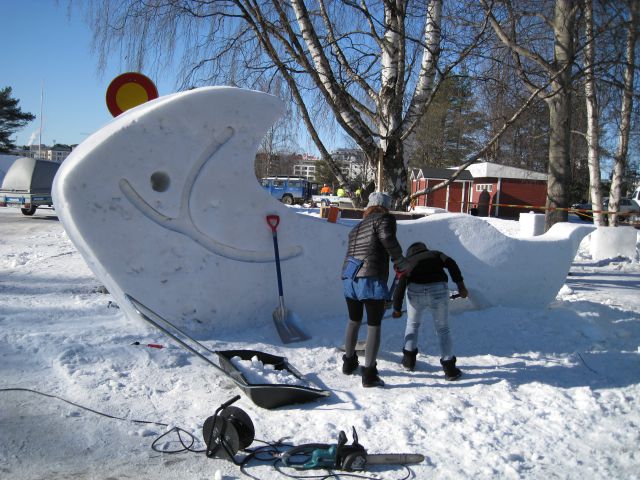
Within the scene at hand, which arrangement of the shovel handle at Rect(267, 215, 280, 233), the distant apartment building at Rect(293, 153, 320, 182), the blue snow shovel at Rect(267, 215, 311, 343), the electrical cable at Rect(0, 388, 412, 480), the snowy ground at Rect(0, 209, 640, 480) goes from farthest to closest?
the distant apartment building at Rect(293, 153, 320, 182), the shovel handle at Rect(267, 215, 280, 233), the blue snow shovel at Rect(267, 215, 311, 343), the snowy ground at Rect(0, 209, 640, 480), the electrical cable at Rect(0, 388, 412, 480)

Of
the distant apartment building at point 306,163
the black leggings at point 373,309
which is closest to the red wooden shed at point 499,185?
the distant apartment building at point 306,163

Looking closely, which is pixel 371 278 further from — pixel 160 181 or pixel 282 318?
pixel 160 181

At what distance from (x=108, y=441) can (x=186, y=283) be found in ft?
6.03

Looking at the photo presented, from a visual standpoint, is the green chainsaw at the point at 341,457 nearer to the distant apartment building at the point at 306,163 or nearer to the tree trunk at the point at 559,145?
the tree trunk at the point at 559,145

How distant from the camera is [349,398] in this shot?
3.93m

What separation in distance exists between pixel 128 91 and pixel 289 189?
32.6m

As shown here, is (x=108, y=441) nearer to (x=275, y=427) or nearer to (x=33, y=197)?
(x=275, y=427)

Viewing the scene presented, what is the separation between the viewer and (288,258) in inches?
211

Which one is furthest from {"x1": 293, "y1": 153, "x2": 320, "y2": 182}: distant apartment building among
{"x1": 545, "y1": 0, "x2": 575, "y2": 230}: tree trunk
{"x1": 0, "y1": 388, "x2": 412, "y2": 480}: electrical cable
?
{"x1": 0, "y1": 388, "x2": 412, "y2": 480}: electrical cable

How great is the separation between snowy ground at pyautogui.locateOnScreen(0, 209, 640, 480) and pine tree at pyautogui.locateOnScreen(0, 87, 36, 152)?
44.5 meters

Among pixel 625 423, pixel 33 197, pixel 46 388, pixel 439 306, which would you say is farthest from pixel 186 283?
pixel 33 197

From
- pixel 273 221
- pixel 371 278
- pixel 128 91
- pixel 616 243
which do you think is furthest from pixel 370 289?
pixel 616 243

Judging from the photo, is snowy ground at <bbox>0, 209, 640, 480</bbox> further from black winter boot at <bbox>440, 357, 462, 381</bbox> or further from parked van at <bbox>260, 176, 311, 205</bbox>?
parked van at <bbox>260, 176, 311, 205</bbox>

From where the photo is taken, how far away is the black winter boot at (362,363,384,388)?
164 inches
